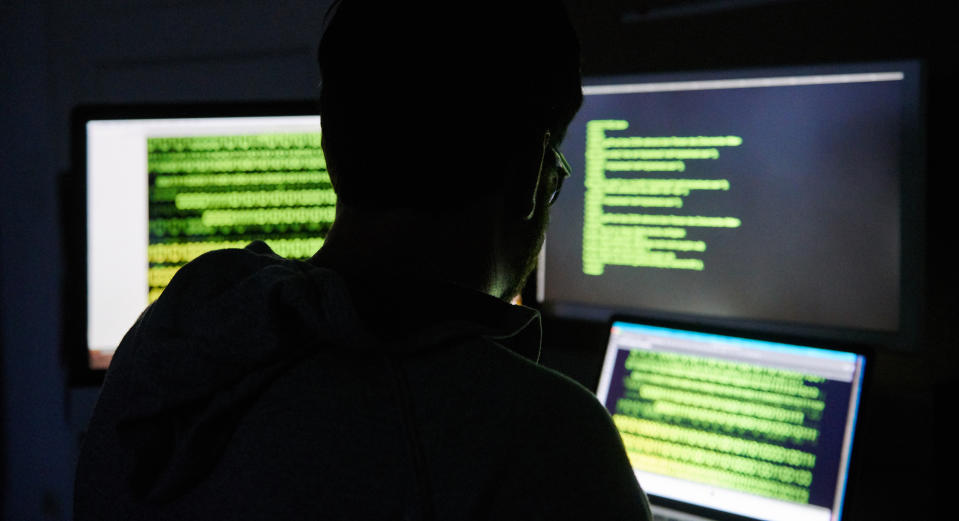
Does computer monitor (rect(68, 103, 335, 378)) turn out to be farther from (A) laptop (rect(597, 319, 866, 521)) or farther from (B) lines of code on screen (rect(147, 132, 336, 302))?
(A) laptop (rect(597, 319, 866, 521))

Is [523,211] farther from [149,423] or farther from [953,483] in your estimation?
[953,483]

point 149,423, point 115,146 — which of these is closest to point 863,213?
point 149,423

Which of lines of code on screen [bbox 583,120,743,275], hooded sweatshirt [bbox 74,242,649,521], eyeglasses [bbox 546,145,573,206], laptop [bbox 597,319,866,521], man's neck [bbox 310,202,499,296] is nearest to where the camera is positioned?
hooded sweatshirt [bbox 74,242,649,521]

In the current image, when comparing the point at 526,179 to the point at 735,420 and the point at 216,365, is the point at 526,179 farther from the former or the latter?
the point at 735,420

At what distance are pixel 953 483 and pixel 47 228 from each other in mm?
1681

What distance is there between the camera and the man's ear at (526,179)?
1.78 feet

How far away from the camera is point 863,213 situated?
837 millimetres

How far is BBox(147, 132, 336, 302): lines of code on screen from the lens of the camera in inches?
39.8

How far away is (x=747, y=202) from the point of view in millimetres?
903

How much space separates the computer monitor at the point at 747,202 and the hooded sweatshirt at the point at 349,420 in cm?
55

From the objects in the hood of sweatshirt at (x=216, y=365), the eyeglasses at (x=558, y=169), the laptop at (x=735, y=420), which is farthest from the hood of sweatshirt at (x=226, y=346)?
the laptop at (x=735, y=420)

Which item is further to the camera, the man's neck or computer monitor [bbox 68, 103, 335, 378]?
computer monitor [bbox 68, 103, 335, 378]

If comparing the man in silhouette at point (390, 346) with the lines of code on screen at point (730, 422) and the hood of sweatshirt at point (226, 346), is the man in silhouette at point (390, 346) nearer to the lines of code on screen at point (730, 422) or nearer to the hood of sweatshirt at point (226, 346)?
the hood of sweatshirt at point (226, 346)

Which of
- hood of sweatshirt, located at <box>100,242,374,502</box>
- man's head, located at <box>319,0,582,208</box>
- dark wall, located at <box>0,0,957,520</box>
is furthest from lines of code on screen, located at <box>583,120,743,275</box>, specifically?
hood of sweatshirt, located at <box>100,242,374,502</box>
